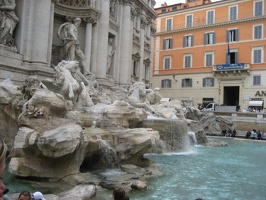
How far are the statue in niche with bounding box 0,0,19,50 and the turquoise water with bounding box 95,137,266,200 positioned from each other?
7327 mm

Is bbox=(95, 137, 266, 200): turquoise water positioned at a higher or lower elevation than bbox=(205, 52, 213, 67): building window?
lower

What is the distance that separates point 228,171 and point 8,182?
5420 mm

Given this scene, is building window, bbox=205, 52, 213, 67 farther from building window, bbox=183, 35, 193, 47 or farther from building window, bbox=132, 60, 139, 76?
building window, bbox=132, 60, 139, 76

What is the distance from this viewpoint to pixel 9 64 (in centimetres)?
1153

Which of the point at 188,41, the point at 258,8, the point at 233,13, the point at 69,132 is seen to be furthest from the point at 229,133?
the point at 69,132

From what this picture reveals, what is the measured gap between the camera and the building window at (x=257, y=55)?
97.7ft

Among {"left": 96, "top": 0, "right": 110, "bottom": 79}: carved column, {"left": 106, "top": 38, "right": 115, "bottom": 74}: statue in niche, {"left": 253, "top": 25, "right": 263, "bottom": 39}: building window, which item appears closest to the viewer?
{"left": 96, "top": 0, "right": 110, "bottom": 79}: carved column

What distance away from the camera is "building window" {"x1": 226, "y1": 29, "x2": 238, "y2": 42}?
3142 centimetres

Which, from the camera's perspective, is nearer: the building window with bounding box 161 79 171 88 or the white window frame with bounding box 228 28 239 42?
the white window frame with bounding box 228 28 239 42

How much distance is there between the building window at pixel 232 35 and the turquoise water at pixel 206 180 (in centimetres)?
2363

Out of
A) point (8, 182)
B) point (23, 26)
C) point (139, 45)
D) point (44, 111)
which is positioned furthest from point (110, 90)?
point (8, 182)

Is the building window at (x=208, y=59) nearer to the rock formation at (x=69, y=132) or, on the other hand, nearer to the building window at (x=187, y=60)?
the building window at (x=187, y=60)

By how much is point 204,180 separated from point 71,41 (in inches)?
385

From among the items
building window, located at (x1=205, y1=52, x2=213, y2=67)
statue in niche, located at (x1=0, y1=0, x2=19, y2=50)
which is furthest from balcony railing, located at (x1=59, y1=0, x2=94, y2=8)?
building window, located at (x1=205, y1=52, x2=213, y2=67)
